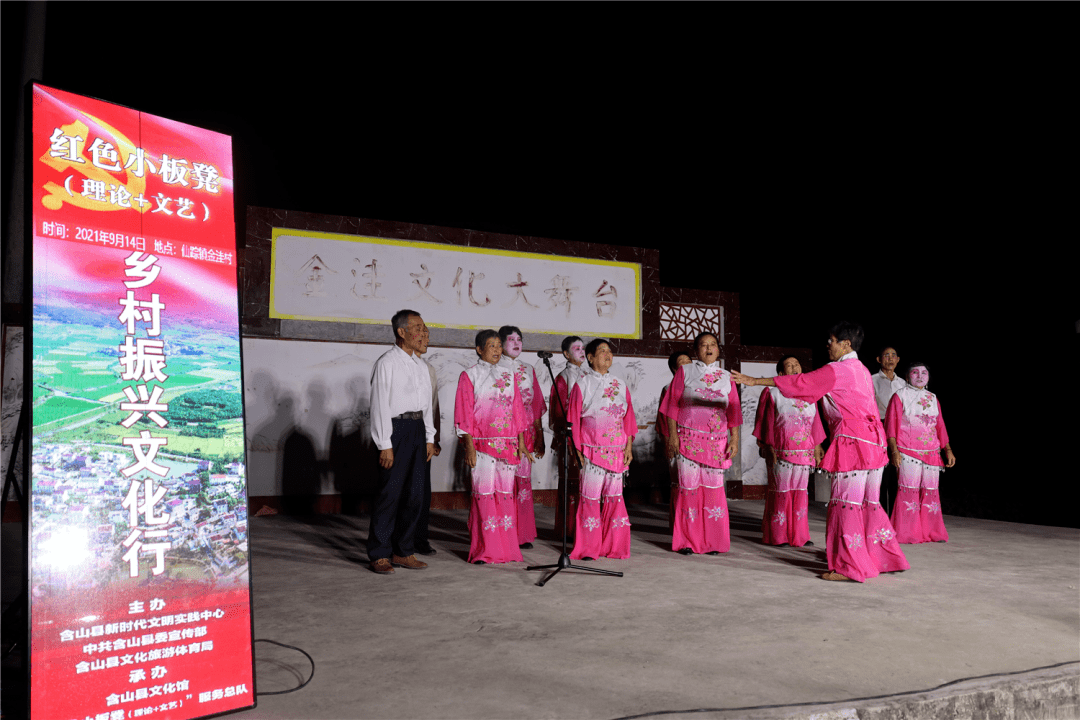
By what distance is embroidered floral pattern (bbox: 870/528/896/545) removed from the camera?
409 cm

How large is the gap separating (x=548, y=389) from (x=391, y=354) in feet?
9.05

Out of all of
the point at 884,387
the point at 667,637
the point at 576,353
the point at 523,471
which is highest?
the point at 576,353

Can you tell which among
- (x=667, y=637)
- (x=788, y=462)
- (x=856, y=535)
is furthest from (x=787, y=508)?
(x=667, y=637)

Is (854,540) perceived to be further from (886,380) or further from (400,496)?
(400,496)

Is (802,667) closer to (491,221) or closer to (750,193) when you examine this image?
(491,221)

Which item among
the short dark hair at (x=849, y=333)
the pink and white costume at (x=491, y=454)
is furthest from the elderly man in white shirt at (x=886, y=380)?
the pink and white costume at (x=491, y=454)

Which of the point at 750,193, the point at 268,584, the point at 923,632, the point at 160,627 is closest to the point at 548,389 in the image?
the point at 268,584

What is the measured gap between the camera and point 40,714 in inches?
67.1

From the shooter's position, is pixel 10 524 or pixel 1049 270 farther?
pixel 1049 270

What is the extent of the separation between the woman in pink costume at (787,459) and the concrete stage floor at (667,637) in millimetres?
428

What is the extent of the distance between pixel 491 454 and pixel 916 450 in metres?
3.18

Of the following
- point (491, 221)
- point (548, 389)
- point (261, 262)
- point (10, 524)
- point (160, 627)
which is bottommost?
point (10, 524)

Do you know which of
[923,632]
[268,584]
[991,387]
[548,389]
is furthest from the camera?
[991,387]

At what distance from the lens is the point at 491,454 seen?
438 cm
